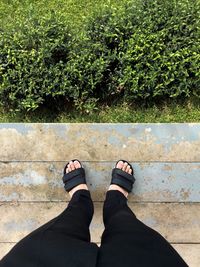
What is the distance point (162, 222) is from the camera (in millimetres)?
3229

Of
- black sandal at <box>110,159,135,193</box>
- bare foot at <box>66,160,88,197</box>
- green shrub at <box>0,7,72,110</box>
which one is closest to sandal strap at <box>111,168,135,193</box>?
black sandal at <box>110,159,135,193</box>

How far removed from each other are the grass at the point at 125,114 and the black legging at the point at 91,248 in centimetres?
109

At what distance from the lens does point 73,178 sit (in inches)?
125

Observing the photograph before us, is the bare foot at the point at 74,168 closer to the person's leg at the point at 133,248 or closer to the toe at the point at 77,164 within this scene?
the toe at the point at 77,164

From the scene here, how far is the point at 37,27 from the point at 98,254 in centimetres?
204

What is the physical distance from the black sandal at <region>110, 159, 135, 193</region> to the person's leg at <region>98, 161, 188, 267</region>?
55 cm

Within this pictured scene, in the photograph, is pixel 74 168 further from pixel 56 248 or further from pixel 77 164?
pixel 56 248

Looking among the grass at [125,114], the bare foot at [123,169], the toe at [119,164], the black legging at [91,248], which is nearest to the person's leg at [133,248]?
the black legging at [91,248]

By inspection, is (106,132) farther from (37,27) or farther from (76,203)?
(37,27)

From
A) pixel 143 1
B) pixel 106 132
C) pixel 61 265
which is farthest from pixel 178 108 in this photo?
pixel 61 265

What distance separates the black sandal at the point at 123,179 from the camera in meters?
3.17

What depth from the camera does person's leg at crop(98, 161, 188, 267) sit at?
212cm

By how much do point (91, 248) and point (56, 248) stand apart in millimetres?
190

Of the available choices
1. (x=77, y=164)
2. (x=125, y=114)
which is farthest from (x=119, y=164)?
(x=125, y=114)
